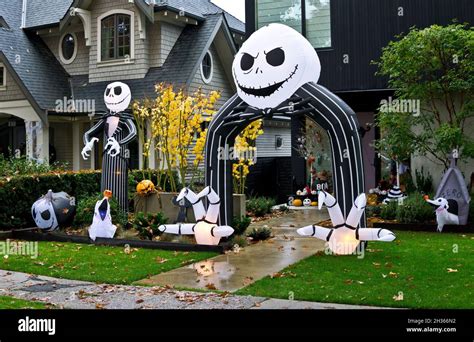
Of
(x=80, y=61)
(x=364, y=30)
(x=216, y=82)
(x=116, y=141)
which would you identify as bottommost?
(x=116, y=141)

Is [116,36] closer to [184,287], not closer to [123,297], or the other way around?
[184,287]

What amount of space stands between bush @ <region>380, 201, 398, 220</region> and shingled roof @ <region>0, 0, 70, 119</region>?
1245 centimetres

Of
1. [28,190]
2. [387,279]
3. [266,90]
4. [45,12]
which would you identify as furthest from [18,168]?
[45,12]

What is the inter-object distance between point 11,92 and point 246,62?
14279 millimetres

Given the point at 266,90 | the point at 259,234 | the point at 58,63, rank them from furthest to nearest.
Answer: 1. the point at 58,63
2. the point at 259,234
3. the point at 266,90

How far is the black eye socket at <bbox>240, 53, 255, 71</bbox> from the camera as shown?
10773mm

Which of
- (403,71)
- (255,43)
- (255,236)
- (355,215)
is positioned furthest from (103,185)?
(403,71)

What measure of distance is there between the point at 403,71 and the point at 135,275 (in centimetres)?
843

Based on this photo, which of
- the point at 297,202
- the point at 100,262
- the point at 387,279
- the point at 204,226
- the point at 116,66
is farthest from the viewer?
the point at 116,66

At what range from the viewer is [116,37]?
70.0ft

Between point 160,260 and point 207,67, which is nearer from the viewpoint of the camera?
point 160,260

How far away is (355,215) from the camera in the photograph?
9.90m

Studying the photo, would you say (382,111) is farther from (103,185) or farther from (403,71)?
(103,185)

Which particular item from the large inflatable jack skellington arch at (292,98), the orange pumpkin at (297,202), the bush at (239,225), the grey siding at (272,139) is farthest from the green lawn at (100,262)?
the grey siding at (272,139)
